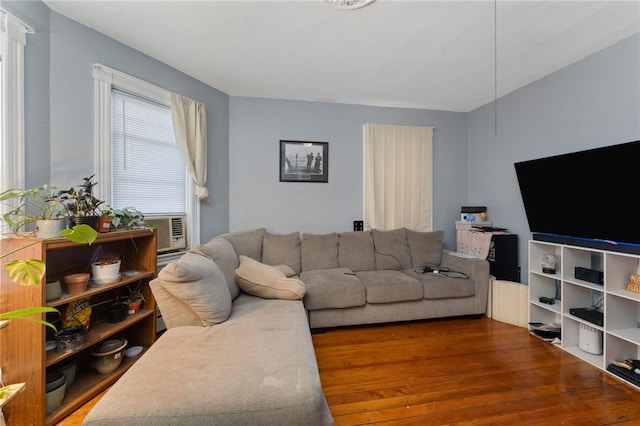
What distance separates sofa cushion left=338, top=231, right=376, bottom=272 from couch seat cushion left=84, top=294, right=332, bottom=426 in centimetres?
172

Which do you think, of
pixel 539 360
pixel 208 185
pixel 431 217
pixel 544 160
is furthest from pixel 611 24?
pixel 208 185

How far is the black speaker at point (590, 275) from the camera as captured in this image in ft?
6.63

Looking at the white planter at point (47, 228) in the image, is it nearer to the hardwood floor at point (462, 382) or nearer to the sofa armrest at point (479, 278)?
the hardwood floor at point (462, 382)

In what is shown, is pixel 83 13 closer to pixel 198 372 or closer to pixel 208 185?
pixel 208 185

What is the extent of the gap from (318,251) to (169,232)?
5.25 feet

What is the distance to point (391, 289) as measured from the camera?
259 cm

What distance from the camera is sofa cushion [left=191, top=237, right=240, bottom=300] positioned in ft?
6.86

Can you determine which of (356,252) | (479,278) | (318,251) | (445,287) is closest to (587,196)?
(479,278)

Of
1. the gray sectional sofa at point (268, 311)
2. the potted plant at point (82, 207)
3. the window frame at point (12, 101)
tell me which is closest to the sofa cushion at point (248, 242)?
the gray sectional sofa at point (268, 311)

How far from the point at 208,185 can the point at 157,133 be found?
2.40 ft

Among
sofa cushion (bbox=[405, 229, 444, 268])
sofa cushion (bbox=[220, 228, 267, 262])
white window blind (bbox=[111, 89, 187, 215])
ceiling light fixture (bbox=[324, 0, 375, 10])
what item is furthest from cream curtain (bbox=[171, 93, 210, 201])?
sofa cushion (bbox=[405, 229, 444, 268])

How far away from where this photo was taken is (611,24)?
191 cm

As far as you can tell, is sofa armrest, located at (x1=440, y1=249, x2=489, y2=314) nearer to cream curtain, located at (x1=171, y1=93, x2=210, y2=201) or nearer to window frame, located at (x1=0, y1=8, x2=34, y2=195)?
cream curtain, located at (x1=171, y1=93, x2=210, y2=201)

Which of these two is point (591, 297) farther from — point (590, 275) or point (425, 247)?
point (425, 247)
